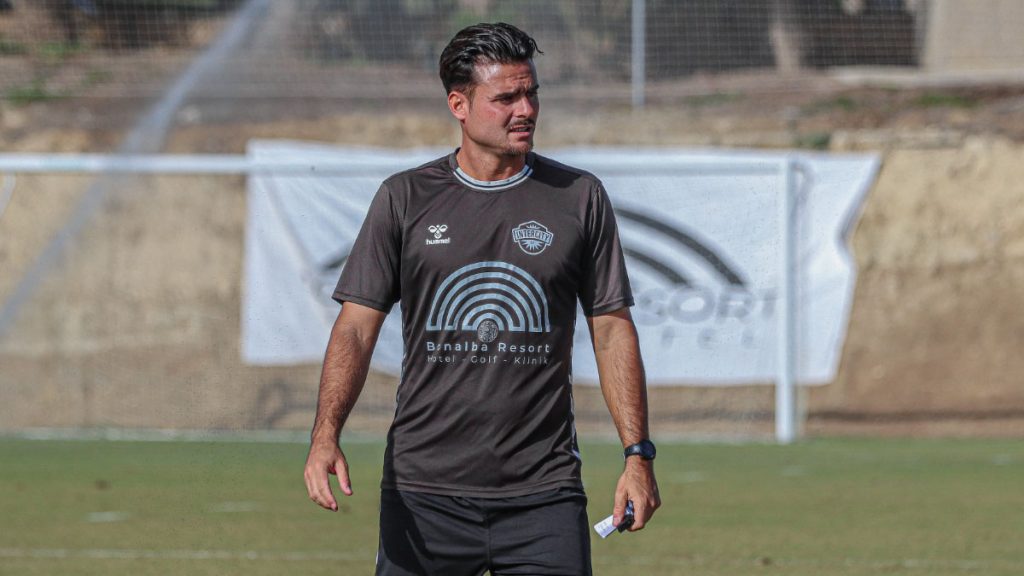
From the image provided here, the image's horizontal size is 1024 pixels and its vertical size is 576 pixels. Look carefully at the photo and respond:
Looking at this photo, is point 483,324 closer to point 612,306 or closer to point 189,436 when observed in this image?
point 612,306

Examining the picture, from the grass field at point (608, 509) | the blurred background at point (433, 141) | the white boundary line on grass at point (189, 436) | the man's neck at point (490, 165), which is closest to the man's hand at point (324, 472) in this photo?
the man's neck at point (490, 165)

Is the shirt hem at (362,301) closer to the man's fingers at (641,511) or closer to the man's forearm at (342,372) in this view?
the man's forearm at (342,372)

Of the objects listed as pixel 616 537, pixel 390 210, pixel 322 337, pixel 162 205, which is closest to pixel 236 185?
pixel 162 205

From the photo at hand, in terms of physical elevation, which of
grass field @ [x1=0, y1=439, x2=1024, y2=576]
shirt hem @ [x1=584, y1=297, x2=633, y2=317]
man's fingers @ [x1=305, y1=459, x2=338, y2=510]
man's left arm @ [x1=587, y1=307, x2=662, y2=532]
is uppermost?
shirt hem @ [x1=584, y1=297, x2=633, y2=317]

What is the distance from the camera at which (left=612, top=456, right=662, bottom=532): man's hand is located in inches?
161

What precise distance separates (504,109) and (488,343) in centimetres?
62

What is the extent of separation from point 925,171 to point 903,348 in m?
1.84

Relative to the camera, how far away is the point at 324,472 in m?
4.08

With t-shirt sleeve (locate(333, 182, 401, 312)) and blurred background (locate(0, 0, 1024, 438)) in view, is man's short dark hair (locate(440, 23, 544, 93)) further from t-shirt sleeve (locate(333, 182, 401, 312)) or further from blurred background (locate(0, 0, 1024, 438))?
blurred background (locate(0, 0, 1024, 438))

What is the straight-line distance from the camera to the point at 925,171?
16.5 meters

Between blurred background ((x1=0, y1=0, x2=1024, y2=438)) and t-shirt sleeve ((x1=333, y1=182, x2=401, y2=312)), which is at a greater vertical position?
t-shirt sleeve ((x1=333, y1=182, x2=401, y2=312))

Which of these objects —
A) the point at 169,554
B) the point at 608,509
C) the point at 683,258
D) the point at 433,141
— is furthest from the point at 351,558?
the point at 433,141

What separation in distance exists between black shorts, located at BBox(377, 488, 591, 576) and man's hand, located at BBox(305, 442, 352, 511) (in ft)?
0.68

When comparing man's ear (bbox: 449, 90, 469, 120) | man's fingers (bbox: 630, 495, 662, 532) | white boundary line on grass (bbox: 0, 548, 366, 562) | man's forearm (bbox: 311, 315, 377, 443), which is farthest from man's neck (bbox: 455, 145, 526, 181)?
white boundary line on grass (bbox: 0, 548, 366, 562)
